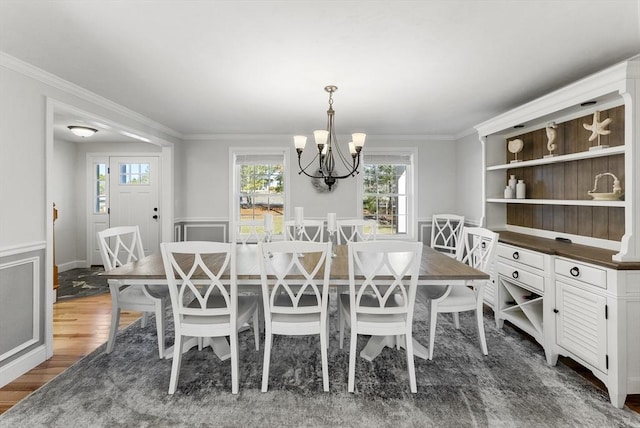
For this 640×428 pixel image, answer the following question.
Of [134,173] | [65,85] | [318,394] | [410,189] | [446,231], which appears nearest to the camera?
[318,394]

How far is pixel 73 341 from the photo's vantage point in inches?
111

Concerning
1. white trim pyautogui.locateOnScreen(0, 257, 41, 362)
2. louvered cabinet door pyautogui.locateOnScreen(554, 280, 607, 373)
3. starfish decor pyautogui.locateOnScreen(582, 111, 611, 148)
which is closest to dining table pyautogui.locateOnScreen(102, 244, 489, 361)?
white trim pyautogui.locateOnScreen(0, 257, 41, 362)

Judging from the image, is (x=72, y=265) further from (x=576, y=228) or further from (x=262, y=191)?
(x=576, y=228)

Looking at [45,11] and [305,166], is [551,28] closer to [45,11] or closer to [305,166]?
[45,11]

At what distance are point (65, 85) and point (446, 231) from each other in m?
4.98

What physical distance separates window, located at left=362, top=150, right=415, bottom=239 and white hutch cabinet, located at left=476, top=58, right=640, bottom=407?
1.59 m

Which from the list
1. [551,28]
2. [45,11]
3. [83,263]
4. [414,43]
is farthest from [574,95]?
[83,263]

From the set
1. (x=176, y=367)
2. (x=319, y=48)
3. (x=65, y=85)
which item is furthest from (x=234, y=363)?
(x=65, y=85)

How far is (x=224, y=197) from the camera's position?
16.8ft

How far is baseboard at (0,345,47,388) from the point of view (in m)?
2.19

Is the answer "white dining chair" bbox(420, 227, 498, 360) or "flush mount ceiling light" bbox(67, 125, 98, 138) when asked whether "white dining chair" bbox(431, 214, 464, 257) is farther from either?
"flush mount ceiling light" bbox(67, 125, 98, 138)

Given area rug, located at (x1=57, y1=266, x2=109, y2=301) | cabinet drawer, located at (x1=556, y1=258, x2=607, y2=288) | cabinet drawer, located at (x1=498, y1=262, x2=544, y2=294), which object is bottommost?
area rug, located at (x1=57, y1=266, x2=109, y2=301)

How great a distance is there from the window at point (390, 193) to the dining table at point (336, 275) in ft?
7.82

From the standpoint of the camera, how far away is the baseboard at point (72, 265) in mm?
5277
